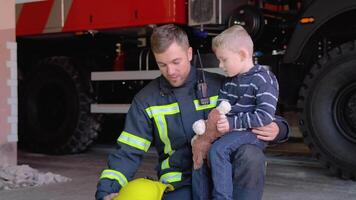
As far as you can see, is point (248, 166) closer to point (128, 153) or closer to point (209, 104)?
point (209, 104)

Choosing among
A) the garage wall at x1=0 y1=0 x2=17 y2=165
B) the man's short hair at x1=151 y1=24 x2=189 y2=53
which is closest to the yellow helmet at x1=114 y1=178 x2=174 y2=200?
the man's short hair at x1=151 y1=24 x2=189 y2=53

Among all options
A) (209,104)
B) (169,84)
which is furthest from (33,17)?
(209,104)

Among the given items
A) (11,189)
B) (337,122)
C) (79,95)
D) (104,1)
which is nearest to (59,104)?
(79,95)

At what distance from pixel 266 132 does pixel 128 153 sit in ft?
2.17

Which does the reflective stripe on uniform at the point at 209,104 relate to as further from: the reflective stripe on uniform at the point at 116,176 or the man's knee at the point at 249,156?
the reflective stripe on uniform at the point at 116,176

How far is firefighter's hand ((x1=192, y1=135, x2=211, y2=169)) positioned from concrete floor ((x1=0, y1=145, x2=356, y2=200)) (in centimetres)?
186

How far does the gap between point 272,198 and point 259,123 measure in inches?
77.0

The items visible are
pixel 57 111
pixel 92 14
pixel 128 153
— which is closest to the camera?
pixel 128 153

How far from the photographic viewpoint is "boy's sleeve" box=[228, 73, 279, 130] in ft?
9.27

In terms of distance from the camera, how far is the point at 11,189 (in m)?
5.15

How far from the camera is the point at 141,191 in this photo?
2.76m

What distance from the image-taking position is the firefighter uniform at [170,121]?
3.06 meters

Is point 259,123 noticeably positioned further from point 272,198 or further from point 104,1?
point 104,1

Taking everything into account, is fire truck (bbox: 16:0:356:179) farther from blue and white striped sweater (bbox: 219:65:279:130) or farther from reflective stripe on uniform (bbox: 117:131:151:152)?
reflective stripe on uniform (bbox: 117:131:151:152)
